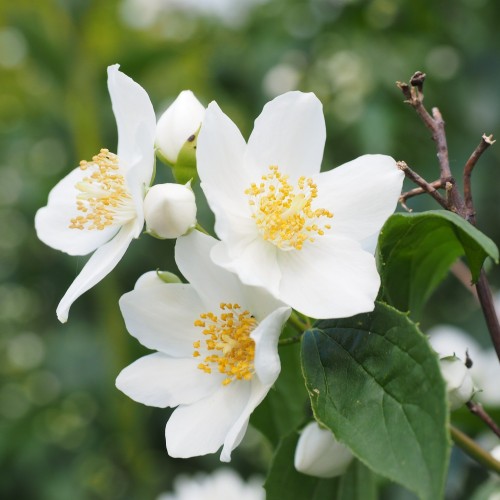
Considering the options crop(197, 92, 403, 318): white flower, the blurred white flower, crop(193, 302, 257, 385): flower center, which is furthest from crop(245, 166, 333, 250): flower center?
the blurred white flower

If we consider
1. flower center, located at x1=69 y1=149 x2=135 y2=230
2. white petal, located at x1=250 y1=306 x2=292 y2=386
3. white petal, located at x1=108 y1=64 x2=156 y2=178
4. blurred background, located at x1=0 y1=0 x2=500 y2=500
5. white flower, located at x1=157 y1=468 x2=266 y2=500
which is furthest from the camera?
blurred background, located at x1=0 y1=0 x2=500 y2=500

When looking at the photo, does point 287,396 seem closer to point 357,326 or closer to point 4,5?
point 357,326

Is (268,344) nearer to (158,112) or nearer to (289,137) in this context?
(289,137)

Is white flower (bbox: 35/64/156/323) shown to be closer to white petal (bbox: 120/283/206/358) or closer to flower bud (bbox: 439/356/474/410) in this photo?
white petal (bbox: 120/283/206/358)

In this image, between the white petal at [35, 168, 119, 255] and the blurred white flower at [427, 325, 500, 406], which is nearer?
the white petal at [35, 168, 119, 255]

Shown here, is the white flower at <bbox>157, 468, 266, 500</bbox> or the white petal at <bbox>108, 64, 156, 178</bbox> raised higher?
the white petal at <bbox>108, 64, 156, 178</bbox>

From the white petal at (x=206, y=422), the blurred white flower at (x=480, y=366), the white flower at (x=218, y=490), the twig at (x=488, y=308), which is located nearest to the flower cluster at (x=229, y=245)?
the white petal at (x=206, y=422)

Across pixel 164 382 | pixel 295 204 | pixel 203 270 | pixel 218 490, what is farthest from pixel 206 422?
pixel 218 490

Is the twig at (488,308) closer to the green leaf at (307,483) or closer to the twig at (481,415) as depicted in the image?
the twig at (481,415)
